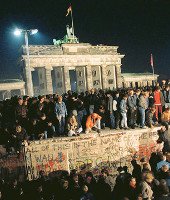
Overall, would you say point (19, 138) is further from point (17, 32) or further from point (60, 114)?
point (17, 32)

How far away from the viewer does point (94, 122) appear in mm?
14359

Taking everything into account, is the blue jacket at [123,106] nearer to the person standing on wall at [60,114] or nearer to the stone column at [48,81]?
the person standing on wall at [60,114]

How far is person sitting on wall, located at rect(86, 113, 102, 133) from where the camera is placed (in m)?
14.1

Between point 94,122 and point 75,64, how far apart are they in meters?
36.1

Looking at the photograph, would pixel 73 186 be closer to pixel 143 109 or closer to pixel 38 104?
pixel 38 104

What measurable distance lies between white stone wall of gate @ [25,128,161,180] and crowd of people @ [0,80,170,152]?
41cm

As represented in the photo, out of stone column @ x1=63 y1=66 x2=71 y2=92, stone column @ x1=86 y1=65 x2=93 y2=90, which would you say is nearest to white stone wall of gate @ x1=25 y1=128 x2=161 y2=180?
stone column @ x1=63 y1=66 x2=71 y2=92

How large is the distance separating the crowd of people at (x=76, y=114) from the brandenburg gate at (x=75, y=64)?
29.7m

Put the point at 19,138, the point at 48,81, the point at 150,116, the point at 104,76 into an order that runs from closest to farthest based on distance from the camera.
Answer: the point at 19,138, the point at 150,116, the point at 48,81, the point at 104,76

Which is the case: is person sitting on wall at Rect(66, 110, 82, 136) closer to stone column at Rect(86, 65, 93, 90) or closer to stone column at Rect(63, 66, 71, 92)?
stone column at Rect(63, 66, 71, 92)

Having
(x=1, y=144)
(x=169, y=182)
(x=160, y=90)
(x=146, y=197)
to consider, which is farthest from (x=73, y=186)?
(x=160, y=90)

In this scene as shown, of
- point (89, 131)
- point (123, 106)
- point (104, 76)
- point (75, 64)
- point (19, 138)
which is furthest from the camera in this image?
point (104, 76)

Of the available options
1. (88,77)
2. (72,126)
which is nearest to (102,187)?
(72,126)

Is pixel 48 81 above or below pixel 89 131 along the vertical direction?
above
